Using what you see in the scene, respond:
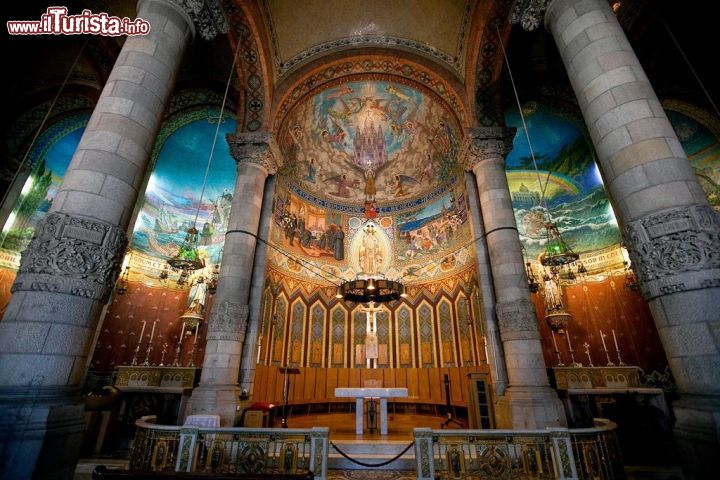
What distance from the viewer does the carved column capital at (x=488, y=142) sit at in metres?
9.12

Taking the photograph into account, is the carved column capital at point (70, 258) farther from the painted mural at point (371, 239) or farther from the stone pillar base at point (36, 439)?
the painted mural at point (371, 239)

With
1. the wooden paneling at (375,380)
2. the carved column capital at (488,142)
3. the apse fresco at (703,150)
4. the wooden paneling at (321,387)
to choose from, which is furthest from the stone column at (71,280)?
the apse fresco at (703,150)

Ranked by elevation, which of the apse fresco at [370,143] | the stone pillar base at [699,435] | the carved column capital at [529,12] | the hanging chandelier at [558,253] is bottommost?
the stone pillar base at [699,435]

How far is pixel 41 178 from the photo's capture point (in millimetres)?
11078

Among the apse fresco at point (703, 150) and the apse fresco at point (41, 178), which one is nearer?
the apse fresco at point (703, 150)

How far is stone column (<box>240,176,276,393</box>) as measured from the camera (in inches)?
311

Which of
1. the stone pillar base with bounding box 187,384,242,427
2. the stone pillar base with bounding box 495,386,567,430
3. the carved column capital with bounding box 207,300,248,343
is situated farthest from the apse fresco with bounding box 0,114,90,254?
the stone pillar base with bounding box 495,386,567,430

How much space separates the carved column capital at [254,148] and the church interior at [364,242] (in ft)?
0.30

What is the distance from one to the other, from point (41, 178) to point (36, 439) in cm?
1217

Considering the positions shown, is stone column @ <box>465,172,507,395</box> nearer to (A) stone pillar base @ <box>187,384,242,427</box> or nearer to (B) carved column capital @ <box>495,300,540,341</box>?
(B) carved column capital @ <box>495,300,540,341</box>

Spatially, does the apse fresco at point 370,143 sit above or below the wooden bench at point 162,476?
above

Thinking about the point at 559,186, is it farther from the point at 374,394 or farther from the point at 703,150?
the point at 374,394

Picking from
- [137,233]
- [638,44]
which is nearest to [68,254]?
[137,233]

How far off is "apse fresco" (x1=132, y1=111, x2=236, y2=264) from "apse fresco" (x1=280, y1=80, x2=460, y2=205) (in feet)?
13.1
